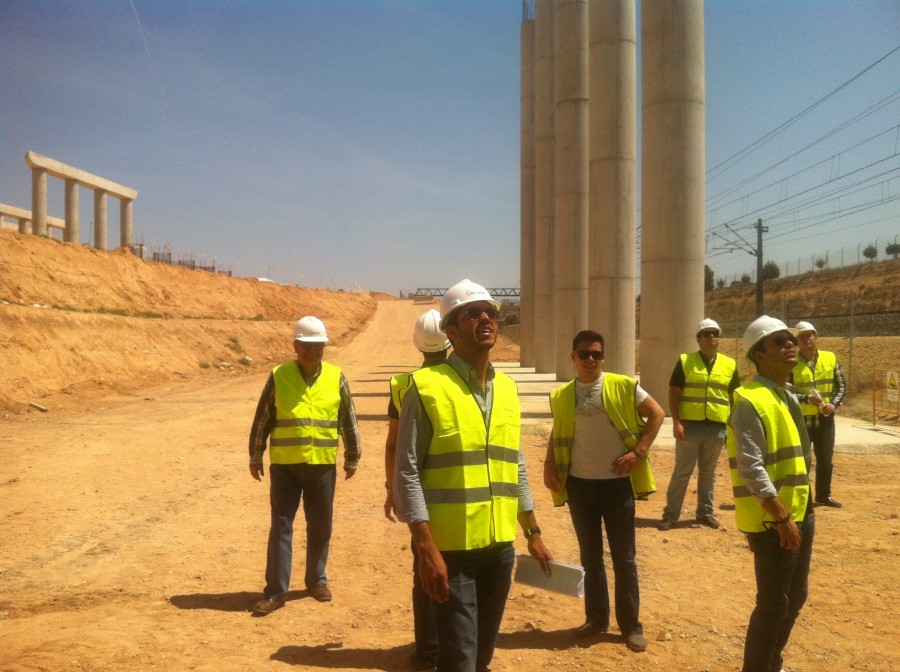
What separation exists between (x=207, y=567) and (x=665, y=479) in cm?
641

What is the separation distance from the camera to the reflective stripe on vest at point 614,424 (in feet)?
16.1

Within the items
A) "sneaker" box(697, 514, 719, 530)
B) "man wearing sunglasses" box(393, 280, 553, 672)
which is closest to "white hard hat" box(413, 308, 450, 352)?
"man wearing sunglasses" box(393, 280, 553, 672)

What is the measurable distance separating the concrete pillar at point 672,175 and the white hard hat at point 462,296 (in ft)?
41.1

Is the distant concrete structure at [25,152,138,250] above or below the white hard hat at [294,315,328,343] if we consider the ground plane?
above

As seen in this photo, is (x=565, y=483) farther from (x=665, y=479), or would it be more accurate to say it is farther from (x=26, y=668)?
(x=665, y=479)

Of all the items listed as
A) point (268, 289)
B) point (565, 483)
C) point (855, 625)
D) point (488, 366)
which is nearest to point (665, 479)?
point (855, 625)

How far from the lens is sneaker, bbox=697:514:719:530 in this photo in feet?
25.6

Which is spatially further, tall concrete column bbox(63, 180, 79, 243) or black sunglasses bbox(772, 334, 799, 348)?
tall concrete column bbox(63, 180, 79, 243)

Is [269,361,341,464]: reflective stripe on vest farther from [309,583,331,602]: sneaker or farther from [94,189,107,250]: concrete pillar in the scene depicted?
[94,189,107,250]: concrete pillar

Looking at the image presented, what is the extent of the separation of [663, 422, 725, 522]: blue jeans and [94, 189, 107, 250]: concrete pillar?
40953 millimetres

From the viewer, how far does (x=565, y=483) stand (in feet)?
16.5

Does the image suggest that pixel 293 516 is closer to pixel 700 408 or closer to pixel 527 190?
pixel 700 408

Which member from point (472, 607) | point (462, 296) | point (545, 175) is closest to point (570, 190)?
point (545, 175)

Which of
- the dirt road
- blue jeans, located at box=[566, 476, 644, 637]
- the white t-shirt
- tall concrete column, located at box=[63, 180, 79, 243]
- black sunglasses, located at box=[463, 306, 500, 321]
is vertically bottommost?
the dirt road
